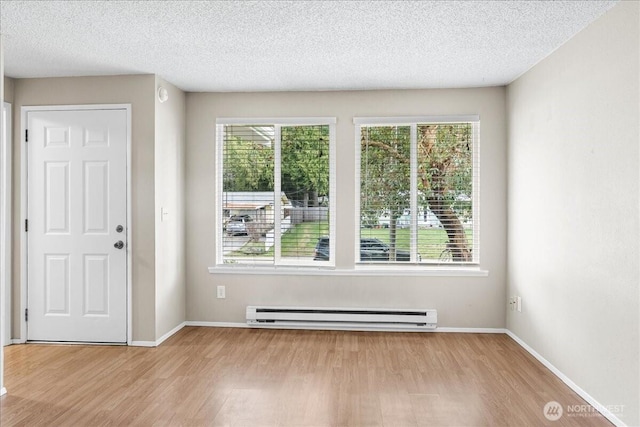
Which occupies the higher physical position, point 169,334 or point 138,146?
point 138,146

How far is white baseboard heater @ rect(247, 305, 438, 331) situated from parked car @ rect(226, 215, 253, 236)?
2.57 feet

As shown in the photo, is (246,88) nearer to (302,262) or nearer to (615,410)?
(302,262)

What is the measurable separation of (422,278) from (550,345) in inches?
51.6

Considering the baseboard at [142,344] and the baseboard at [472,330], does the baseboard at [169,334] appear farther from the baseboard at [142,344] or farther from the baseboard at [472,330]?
the baseboard at [472,330]

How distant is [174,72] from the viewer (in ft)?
12.8

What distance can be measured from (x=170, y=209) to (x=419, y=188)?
2480 mm

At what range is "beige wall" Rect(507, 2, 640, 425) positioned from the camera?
2449 millimetres

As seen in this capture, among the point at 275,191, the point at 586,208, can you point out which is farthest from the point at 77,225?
the point at 586,208

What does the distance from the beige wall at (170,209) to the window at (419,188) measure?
1830mm

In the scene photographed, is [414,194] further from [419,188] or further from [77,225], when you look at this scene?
[77,225]

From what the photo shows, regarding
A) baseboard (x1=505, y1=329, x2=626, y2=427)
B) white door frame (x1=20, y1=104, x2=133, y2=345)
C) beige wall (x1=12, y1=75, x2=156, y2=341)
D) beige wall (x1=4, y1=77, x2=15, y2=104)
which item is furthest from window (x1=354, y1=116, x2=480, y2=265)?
beige wall (x1=4, y1=77, x2=15, y2=104)

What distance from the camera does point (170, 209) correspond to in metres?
4.29

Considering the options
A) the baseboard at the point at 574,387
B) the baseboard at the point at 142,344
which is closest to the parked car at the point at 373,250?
the baseboard at the point at 574,387

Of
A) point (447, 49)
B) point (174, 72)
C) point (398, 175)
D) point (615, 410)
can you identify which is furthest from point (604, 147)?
point (174, 72)
